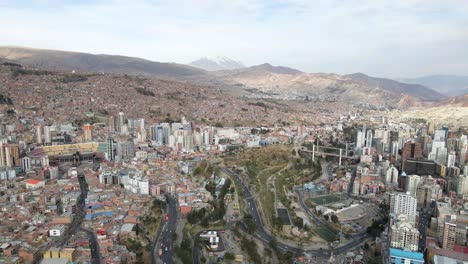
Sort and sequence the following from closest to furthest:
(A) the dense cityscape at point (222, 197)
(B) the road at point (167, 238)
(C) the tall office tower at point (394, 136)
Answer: (B) the road at point (167, 238), (A) the dense cityscape at point (222, 197), (C) the tall office tower at point (394, 136)

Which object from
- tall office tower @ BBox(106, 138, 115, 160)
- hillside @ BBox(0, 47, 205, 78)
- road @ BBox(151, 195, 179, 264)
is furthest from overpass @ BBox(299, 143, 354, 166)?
hillside @ BBox(0, 47, 205, 78)

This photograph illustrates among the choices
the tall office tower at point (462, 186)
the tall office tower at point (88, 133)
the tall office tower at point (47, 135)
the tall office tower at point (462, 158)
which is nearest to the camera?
the tall office tower at point (462, 186)

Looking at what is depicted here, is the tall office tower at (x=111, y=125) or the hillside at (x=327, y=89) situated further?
the hillside at (x=327, y=89)

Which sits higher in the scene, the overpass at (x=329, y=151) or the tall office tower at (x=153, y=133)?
the tall office tower at (x=153, y=133)

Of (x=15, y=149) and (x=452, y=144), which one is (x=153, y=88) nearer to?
(x=15, y=149)

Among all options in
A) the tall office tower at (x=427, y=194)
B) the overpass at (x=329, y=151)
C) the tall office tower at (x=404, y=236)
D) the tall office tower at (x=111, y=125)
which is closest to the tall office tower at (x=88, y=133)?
the tall office tower at (x=111, y=125)

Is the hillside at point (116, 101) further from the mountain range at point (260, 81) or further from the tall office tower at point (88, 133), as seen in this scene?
the mountain range at point (260, 81)

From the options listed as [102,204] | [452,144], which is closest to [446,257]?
[102,204]

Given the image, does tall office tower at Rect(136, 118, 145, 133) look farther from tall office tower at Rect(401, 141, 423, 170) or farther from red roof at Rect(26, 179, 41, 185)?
tall office tower at Rect(401, 141, 423, 170)
